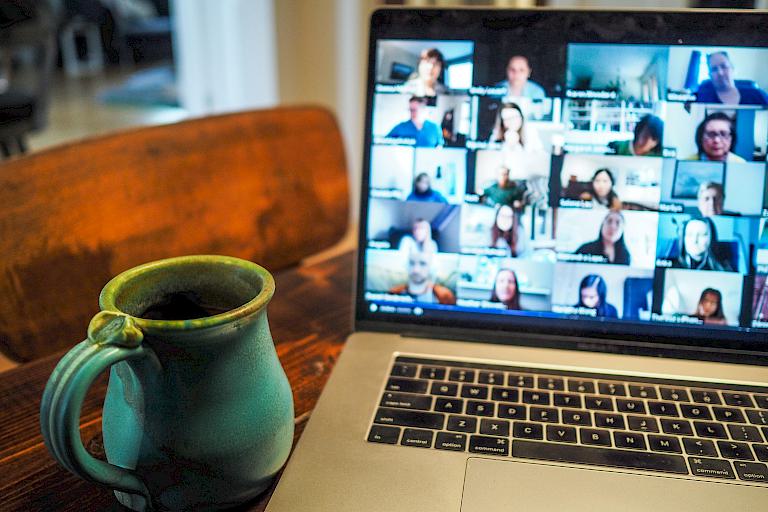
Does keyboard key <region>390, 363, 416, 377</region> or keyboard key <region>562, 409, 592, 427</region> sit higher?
keyboard key <region>390, 363, 416, 377</region>

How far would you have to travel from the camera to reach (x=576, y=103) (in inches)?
24.0

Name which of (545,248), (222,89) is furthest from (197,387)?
(222,89)

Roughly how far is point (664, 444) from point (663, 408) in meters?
0.05

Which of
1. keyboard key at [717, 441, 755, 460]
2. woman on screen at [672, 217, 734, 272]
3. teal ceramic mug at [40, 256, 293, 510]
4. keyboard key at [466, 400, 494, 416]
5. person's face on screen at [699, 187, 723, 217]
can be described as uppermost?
person's face on screen at [699, 187, 723, 217]

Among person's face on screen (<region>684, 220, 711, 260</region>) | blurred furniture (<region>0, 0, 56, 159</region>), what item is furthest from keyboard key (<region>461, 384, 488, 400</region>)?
blurred furniture (<region>0, 0, 56, 159</region>)

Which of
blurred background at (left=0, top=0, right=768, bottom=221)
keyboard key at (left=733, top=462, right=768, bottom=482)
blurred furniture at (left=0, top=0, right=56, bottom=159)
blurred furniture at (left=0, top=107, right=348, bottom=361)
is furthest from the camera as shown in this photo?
blurred background at (left=0, top=0, right=768, bottom=221)

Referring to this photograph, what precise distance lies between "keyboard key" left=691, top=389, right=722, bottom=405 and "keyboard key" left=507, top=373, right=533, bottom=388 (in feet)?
0.40

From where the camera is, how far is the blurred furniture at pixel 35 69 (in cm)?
214

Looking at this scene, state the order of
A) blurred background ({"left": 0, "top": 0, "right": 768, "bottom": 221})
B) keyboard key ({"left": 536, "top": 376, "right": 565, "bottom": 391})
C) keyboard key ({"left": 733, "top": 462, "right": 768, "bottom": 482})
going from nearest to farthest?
keyboard key ({"left": 733, "top": 462, "right": 768, "bottom": 482}) < keyboard key ({"left": 536, "top": 376, "right": 565, "bottom": 391}) < blurred background ({"left": 0, "top": 0, "right": 768, "bottom": 221})

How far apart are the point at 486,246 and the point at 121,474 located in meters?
0.35

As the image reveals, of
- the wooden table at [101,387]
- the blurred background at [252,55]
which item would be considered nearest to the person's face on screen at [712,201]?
the wooden table at [101,387]

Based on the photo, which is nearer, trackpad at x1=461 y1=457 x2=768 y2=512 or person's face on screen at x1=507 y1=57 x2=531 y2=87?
trackpad at x1=461 y1=457 x2=768 y2=512

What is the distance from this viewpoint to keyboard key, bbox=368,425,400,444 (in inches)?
20.1

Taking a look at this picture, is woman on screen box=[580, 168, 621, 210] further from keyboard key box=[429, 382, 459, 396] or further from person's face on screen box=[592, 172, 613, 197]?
keyboard key box=[429, 382, 459, 396]
